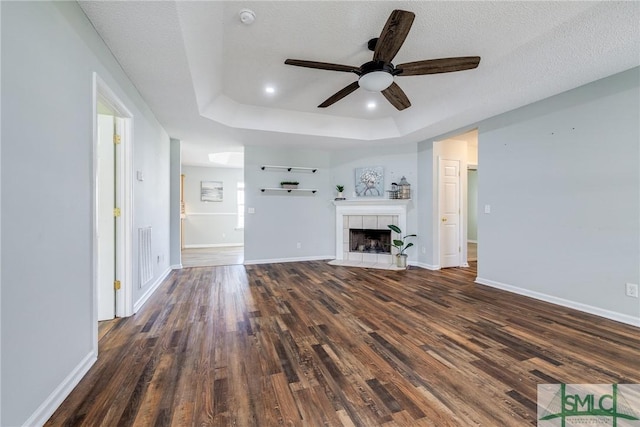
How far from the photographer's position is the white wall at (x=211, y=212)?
26.0 feet

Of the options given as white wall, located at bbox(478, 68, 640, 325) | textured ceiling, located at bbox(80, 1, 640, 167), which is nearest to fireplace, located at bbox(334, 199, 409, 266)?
white wall, located at bbox(478, 68, 640, 325)

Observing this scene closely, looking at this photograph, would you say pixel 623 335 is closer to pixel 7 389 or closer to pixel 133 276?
pixel 7 389

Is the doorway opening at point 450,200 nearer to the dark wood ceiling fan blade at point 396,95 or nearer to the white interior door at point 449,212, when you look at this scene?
the white interior door at point 449,212

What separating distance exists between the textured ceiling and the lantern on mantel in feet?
4.45

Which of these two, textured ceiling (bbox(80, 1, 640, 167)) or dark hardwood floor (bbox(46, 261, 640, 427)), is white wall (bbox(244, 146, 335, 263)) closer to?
textured ceiling (bbox(80, 1, 640, 167))

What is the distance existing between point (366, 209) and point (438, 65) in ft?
11.4

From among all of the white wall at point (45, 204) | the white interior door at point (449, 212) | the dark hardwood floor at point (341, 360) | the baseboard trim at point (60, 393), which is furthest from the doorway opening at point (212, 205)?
the baseboard trim at point (60, 393)

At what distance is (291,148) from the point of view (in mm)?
5707

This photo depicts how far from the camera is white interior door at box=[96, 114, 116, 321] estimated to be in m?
2.59

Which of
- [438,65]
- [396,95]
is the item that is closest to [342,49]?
[396,95]

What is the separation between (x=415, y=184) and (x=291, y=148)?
266 cm

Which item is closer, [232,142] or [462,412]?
[462,412]

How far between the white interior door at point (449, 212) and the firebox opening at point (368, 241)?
1137 millimetres

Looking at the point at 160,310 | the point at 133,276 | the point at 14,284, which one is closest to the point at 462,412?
the point at 14,284
